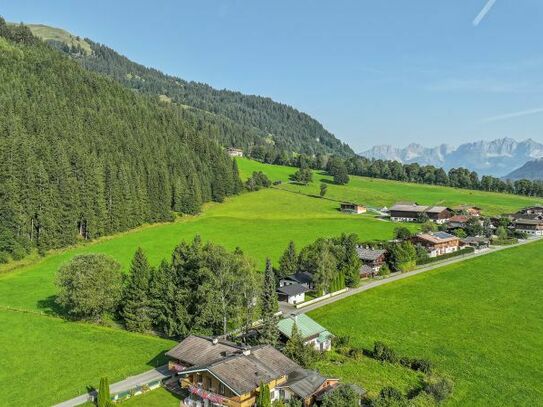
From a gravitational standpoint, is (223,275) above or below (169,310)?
above

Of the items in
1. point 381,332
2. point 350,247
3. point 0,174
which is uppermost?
point 0,174

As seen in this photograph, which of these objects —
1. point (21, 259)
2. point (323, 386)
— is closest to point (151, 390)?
point (323, 386)

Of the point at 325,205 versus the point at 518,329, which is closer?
the point at 518,329

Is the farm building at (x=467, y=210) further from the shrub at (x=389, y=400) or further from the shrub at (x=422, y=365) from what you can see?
the shrub at (x=389, y=400)

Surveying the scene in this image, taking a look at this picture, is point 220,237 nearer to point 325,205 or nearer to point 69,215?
point 69,215

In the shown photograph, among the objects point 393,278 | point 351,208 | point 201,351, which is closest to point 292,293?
point 393,278

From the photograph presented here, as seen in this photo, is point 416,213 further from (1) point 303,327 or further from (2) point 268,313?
(2) point 268,313

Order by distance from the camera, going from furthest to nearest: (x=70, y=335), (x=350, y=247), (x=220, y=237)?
(x=220, y=237) < (x=350, y=247) < (x=70, y=335)

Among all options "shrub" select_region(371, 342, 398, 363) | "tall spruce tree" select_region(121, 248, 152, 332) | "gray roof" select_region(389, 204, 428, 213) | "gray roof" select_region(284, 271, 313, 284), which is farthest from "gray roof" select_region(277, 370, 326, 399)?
"gray roof" select_region(389, 204, 428, 213)
